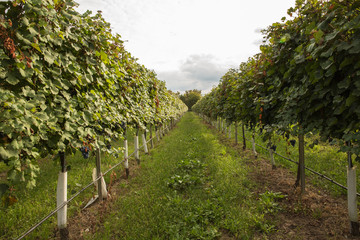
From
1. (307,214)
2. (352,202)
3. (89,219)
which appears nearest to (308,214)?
(307,214)

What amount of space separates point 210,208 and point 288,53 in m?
3.83

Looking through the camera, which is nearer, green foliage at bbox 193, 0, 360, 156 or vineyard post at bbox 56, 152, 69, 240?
green foliage at bbox 193, 0, 360, 156

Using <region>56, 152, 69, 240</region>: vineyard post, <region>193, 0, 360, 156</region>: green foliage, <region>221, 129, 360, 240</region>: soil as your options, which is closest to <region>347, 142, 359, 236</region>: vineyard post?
<region>221, 129, 360, 240</region>: soil

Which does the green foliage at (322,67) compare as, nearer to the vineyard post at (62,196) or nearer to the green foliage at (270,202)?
the green foliage at (270,202)

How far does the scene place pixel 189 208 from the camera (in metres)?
4.62

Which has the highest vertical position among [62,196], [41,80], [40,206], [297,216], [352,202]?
[41,80]

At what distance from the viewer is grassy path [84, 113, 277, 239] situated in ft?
12.5

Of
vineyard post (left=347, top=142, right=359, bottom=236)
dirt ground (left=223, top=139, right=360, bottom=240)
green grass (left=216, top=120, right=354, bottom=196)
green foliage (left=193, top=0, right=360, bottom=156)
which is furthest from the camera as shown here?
green grass (left=216, top=120, right=354, bottom=196)

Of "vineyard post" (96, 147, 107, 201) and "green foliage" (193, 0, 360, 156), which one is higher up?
"green foliage" (193, 0, 360, 156)

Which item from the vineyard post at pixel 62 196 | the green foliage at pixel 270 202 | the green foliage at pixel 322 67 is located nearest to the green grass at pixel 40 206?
the vineyard post at pixel 62 196

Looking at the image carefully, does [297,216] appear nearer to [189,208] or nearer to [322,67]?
[189,208]

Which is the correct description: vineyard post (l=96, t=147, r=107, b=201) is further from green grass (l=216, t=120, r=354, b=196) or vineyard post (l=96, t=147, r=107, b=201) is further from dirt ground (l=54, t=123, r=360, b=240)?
green grass (l=216, t=120, r=354, b=196)

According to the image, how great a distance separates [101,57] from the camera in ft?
11.3

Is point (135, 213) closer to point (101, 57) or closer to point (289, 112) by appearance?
point (101, 57)
